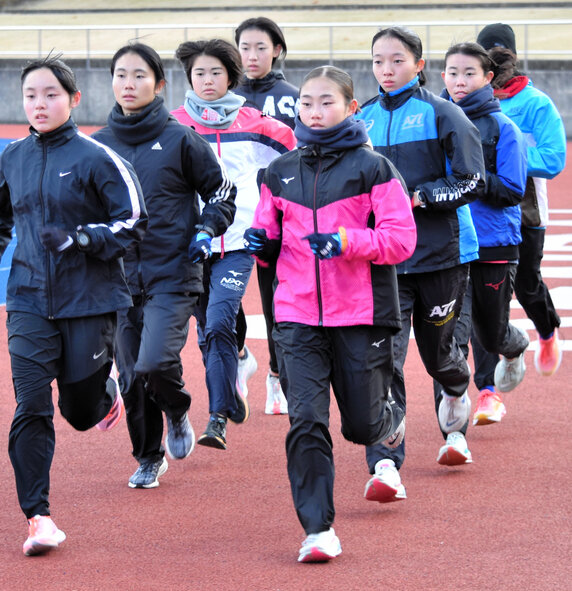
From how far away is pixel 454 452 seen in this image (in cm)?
650

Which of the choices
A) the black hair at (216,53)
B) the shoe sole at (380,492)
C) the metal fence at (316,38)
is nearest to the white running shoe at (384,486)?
the shoe sole at (380,492)

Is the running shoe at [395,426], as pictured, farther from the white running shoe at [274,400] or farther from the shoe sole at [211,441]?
the white running shoe at [274,400]

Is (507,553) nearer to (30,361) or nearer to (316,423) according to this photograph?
(316,423)

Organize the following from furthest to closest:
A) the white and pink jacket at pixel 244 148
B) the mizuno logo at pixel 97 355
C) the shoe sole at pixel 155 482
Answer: the white and pink jacket at pixel 244 148 < the shoe sole at pixel 155 482 < the mizuno logo at pixel 97 355

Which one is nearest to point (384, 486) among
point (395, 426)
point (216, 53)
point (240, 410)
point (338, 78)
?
point (395, 426)

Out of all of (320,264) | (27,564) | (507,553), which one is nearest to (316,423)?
(320,264)

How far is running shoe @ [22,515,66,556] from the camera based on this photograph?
508 centimetres

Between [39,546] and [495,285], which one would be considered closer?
[39,546]

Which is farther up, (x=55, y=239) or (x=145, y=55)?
(x=145, y=55)

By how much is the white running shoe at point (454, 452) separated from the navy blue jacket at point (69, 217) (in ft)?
6.93

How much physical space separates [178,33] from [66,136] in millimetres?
36315

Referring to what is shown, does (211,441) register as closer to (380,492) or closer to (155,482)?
(155,482)

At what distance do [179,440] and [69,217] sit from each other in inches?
64.0

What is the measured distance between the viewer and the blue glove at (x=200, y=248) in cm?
579
